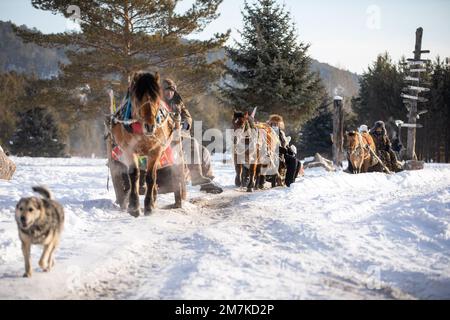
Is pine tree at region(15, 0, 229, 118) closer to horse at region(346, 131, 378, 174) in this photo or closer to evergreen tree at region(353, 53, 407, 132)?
horse at region(346, 131, 378, 174)

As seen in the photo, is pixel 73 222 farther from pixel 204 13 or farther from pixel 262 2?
pixel 262 2

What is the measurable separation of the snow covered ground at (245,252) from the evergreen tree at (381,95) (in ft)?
125

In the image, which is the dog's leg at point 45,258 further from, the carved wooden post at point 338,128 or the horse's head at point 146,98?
the carved wooden post at point 338,128

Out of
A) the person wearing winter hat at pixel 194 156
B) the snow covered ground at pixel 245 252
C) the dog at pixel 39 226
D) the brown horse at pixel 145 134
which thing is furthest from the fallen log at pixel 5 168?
the dog at pixel 39 226

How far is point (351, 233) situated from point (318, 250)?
3.72ft

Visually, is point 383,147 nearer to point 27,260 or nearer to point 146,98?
point 146,98

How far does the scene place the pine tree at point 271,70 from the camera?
23.9 metres

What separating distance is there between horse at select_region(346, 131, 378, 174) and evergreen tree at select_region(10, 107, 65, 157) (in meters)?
41.1

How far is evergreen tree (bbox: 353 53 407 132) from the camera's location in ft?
148

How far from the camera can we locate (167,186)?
362 inches

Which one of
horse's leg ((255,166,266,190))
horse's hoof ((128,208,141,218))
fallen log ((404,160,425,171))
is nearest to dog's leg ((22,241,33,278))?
horse's hoof ((128,208,141,218))

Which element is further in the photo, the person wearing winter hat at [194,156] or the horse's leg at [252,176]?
the horse's leg at [252,176]
